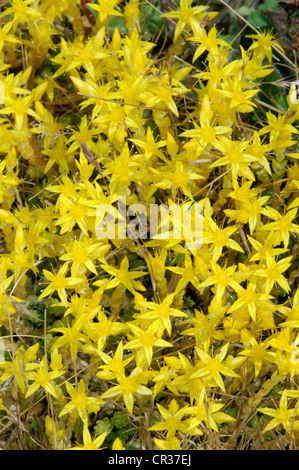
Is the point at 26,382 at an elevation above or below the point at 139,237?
below

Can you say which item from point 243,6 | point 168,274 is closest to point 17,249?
point 168,274

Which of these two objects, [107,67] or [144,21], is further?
[144,21]

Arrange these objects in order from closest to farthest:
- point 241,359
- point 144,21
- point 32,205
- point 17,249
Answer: point 241,359, point 17,249, point 32,205, point 144,21

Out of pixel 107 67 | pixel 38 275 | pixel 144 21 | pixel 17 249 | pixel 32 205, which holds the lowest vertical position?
pixel 38 275

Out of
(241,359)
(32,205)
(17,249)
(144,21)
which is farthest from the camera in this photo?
(144,21)

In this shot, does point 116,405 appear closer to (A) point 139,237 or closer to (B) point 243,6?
(A) point 139,237

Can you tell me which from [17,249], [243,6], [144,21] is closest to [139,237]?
[17,249]
